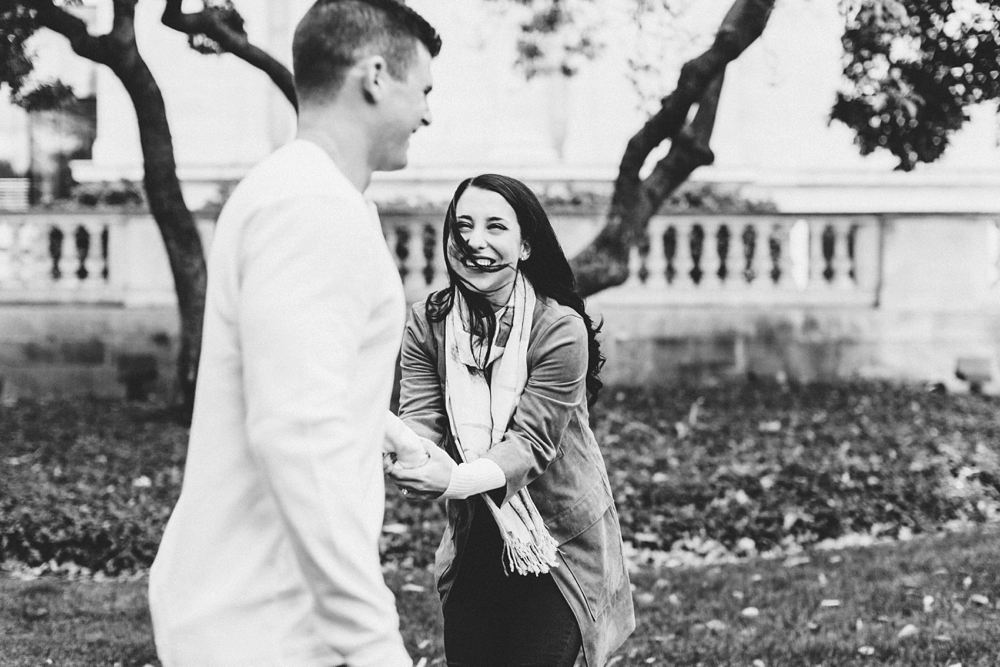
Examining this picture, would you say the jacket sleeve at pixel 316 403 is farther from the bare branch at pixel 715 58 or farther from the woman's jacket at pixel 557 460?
the bare branch at pixel 715 58

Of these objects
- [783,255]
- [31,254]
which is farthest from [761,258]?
[31,254]

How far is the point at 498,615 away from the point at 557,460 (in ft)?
1.56

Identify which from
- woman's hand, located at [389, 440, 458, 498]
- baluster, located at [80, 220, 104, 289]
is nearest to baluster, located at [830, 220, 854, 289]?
baluster, located at [80, 220, 104, 289]

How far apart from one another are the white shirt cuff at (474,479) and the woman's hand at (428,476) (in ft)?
0.12

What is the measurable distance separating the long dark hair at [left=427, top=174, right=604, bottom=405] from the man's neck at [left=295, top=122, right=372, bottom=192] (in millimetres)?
1262

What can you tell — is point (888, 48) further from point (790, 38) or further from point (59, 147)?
point (59, 147)

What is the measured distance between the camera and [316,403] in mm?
1754

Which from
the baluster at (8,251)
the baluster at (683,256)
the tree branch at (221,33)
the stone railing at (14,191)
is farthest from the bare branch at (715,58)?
the stone railing at (14,191)

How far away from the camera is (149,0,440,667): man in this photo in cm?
176

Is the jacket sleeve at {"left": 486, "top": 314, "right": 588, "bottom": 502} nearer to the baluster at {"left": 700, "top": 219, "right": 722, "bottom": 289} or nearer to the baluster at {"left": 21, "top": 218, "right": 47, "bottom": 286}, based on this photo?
the baluster at {"left": 700, "top": 219, "right": 722, "bottom": 289}

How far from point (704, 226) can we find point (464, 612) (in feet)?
33.9

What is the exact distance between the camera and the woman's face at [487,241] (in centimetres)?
329

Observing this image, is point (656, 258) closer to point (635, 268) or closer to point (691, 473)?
point (635, 268)

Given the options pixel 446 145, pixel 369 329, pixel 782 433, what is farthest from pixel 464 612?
pixel 446 145
